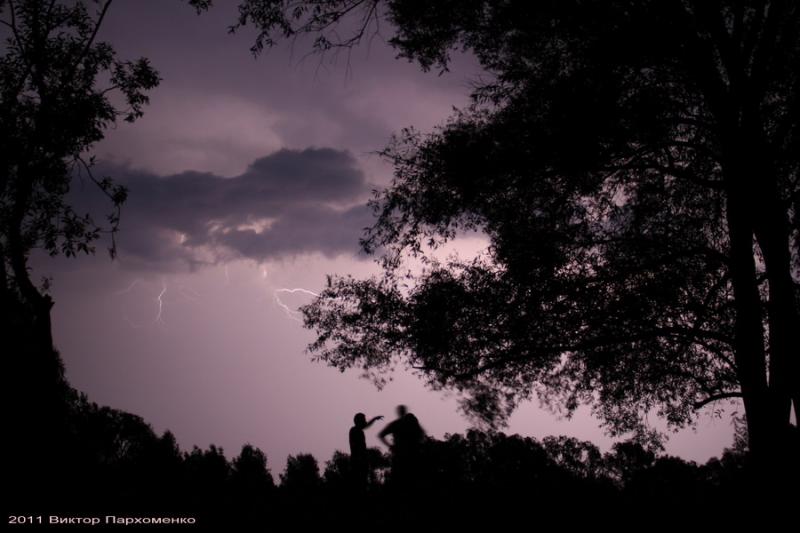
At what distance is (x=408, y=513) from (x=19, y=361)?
1071 centimetres

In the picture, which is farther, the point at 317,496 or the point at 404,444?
the point at 317,496

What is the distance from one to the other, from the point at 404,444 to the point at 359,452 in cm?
117

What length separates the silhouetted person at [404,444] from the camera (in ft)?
38.6

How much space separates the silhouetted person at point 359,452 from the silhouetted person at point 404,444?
2.37ft

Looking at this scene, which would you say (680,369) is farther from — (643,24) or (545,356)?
(643,24)

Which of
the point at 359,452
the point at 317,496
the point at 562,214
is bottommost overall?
the point at 317,496

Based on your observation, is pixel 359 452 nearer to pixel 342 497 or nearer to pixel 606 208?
pixel 342 497

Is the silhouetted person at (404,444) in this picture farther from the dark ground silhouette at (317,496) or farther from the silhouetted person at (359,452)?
the silhouetted person at (359,452)

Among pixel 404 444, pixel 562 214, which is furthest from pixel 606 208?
pixel 404 444

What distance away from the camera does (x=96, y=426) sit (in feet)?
228

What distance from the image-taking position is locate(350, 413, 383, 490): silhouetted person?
1223cm

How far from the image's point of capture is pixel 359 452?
41.1ft

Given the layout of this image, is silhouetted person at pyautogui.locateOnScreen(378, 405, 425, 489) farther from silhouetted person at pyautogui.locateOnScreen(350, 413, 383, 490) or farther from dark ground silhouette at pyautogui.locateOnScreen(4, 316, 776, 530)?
silhouetted person at pyautogui.locateOnScreen(350, 413, 383, 490)

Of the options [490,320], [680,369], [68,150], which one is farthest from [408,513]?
[68,150]
